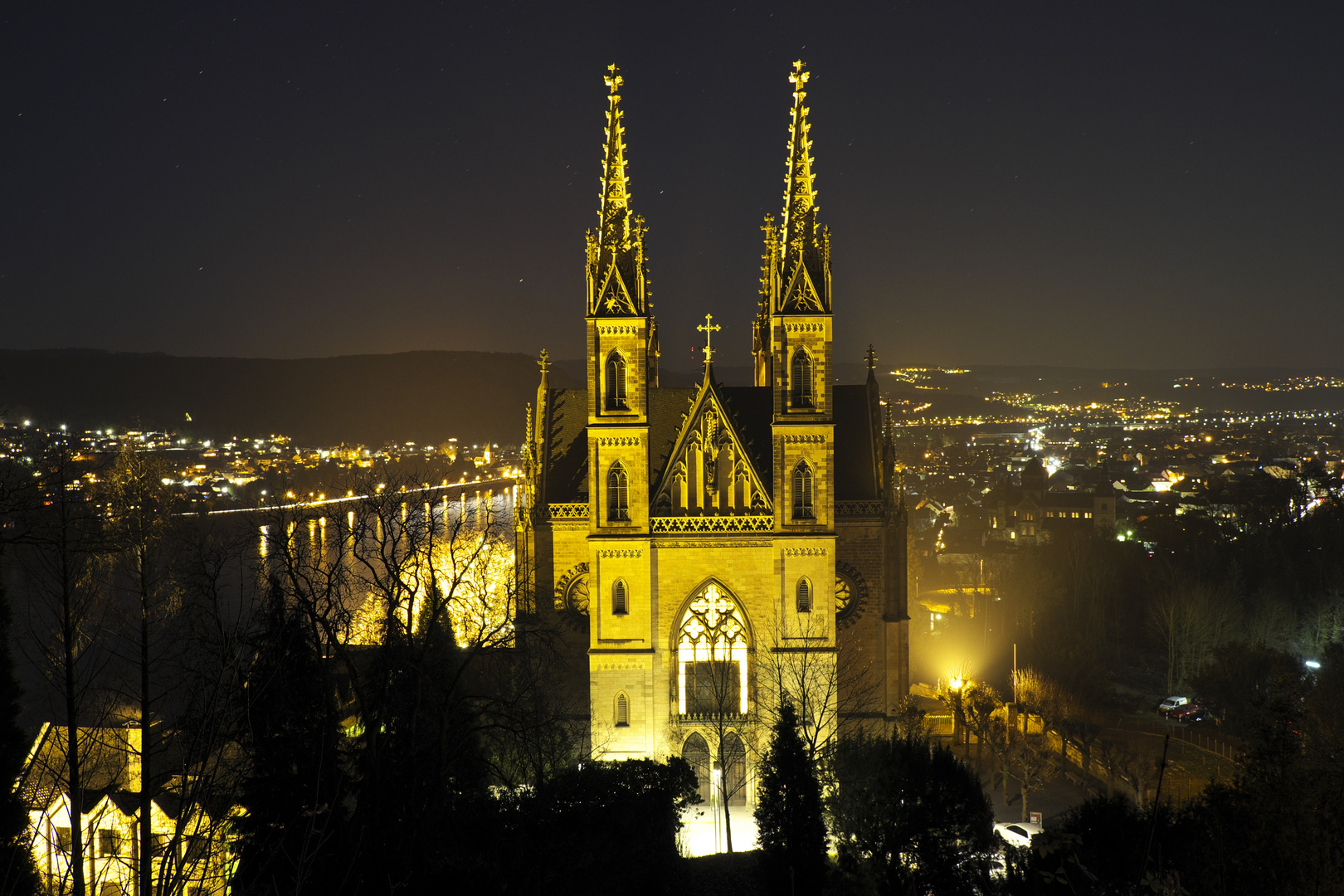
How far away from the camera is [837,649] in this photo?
3212cm

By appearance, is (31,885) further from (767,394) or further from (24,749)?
(767,394)

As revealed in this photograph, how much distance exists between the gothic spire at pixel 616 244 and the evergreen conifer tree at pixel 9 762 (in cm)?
1807

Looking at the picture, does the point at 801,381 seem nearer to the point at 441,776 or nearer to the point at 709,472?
the point at 709,472

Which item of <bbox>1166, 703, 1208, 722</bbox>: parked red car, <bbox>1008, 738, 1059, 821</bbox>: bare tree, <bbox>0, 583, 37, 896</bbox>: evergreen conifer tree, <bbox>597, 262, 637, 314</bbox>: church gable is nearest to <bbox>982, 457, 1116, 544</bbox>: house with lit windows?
<bbox>1166, 703, 1208, 722</bbox>: parked red car

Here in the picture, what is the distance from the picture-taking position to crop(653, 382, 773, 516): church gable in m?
31.7

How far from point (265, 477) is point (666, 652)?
274ft

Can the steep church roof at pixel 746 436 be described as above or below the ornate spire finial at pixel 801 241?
below

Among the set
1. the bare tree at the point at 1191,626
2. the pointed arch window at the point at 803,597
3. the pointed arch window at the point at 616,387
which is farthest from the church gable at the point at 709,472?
the bare tree at the point at 1191,626

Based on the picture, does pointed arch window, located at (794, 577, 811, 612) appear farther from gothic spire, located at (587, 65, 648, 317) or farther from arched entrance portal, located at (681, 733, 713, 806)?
gothic spire, located at (587, 65, 648, 317)

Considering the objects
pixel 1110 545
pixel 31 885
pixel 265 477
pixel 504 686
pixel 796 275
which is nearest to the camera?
pixel 31 885

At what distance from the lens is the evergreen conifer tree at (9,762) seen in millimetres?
16547

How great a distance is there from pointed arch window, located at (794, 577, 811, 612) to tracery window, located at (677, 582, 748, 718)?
1913mm

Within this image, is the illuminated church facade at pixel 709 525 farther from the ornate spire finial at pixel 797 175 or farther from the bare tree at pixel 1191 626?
the bare tree at pixel 1191 626

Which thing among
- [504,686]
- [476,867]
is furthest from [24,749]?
[504,686]
